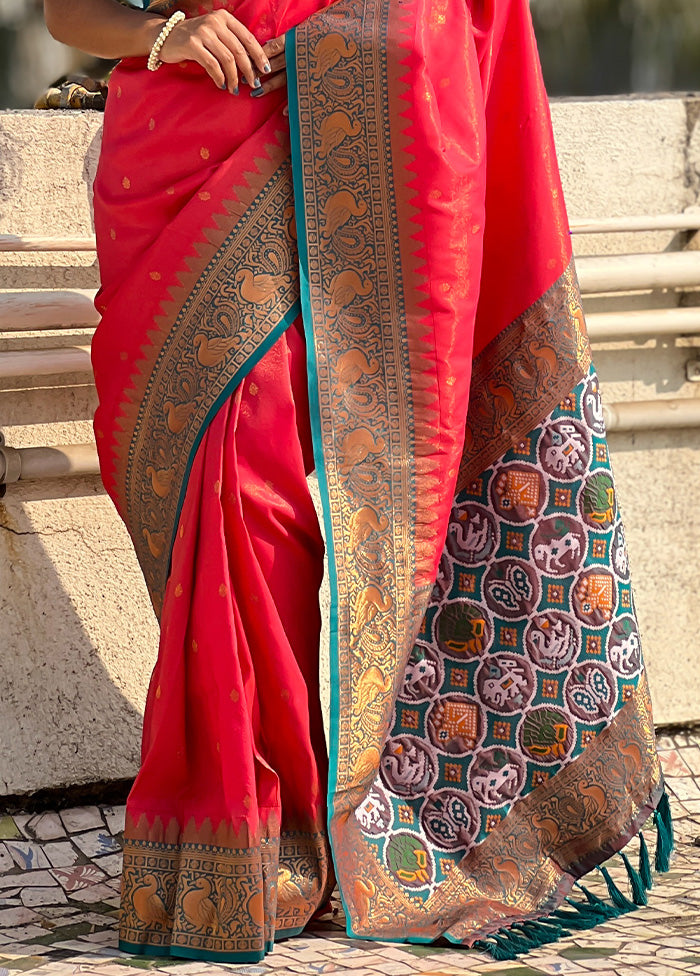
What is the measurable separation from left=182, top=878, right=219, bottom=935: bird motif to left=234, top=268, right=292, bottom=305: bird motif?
0.75m

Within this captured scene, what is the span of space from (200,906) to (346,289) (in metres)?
0.82

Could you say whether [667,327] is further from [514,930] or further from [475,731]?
[514,930]

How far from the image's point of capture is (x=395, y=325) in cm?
189

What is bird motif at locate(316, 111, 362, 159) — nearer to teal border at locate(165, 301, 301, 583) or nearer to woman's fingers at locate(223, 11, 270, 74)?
woman's fingers at locate(223, 11, 270, 74)

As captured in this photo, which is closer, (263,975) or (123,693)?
(263,975)

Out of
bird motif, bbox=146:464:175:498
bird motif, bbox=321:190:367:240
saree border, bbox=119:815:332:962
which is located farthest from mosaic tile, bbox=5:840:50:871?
bird motif, bbox=321:190:367:240

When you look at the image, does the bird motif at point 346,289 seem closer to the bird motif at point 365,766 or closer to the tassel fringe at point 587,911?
the bird motif at point 365,766

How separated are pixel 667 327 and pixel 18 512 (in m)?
1.27

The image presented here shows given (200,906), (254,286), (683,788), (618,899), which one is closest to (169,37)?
(254,286)

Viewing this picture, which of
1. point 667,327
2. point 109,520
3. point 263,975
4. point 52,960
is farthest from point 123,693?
point 667,327

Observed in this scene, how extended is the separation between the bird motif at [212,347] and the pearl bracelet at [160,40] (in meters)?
0.37

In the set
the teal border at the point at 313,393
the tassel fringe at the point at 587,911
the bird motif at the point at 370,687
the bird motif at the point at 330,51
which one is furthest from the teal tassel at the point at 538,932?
the bird motif at the point at 330,51

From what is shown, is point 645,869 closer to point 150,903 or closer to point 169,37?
point 150,903

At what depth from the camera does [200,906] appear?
1786 millimetres
